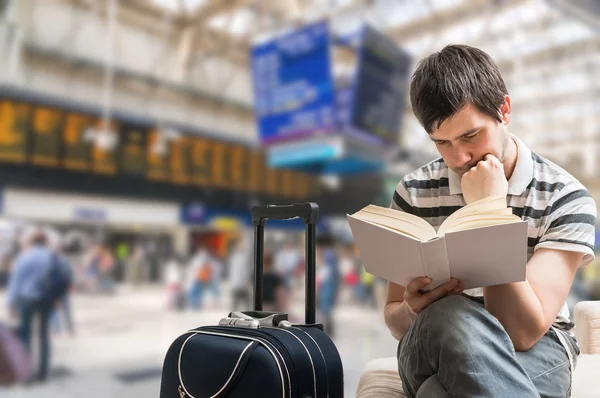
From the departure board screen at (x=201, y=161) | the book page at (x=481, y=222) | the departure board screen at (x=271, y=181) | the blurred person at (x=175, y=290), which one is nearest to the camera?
the book page at (x=481, y=222)

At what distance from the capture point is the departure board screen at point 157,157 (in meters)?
6.66

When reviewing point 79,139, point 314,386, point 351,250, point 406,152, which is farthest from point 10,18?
point 314,386

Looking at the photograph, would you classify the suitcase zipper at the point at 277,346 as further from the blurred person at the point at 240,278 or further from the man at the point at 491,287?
the blurred person at the point at 240,278

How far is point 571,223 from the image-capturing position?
1001 millimetres

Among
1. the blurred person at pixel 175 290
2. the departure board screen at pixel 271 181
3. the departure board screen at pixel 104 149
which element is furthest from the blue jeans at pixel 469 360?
the departure board screen at pixel 271 181

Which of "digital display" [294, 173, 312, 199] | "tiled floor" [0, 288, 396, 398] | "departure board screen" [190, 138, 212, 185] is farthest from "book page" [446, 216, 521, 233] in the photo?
"digital display" [294, 173, 312, 199]

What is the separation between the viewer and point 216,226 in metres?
7.05

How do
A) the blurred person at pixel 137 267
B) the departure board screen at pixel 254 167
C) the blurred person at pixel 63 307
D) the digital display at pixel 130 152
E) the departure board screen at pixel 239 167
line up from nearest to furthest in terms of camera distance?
1. the blurred person at pixel 63 307
2. the digital display at pixel 130 152
3. the blurred person at pixel 137 267
4. the departure board screen at pixel 239 167
5. the departure board screen at pixel 254 167

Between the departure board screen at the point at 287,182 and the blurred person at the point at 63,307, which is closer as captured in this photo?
the blurred person at the point at 63,307

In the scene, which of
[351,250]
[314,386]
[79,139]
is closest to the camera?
[314,386]

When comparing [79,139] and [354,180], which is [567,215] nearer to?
[79,139]

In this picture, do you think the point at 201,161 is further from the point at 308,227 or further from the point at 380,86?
the point at 308,227

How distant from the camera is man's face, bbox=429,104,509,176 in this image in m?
1.00

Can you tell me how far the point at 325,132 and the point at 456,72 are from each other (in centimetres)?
454
